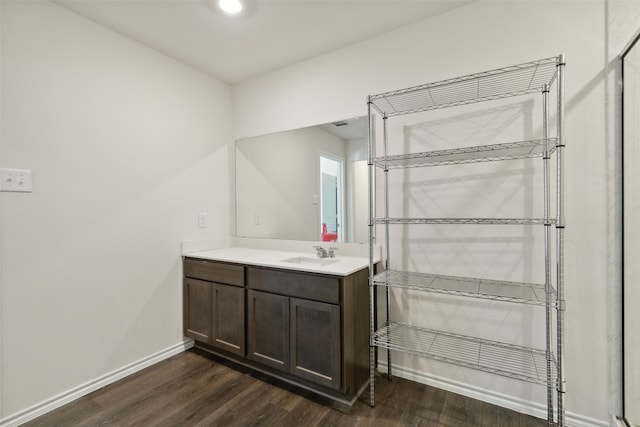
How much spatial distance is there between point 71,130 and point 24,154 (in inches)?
11.5

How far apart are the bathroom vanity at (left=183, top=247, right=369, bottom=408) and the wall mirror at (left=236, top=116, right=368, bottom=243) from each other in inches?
11.1

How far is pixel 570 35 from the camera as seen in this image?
1.63 metres

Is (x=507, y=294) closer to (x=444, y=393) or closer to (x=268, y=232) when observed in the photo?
(x=444, y=393)

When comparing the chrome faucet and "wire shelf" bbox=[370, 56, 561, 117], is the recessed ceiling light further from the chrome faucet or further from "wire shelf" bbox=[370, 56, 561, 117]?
the chrome faucet

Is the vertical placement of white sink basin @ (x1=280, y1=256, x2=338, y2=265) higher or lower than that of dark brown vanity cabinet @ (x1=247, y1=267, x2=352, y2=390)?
higher

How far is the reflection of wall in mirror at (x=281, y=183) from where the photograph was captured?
2.52 metres

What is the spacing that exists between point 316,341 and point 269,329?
1.25 feet

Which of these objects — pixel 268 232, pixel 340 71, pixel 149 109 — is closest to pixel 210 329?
pixel 268 232

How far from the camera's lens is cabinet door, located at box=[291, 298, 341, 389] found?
69.8 inches

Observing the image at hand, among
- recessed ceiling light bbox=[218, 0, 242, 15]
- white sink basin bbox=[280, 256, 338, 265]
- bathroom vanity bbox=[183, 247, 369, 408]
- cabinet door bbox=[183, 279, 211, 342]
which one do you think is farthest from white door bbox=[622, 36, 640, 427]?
cabinet door bbox=[183, 279, 211, 342]

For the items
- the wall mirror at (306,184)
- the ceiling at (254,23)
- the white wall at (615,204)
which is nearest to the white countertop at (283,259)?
the wall mirror at (306,184)

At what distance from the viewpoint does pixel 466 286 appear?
71.0 inches

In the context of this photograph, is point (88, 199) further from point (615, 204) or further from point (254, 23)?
point (615, 204)

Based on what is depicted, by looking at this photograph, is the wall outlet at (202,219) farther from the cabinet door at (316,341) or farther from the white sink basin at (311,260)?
the cabinet door at (316,341)
